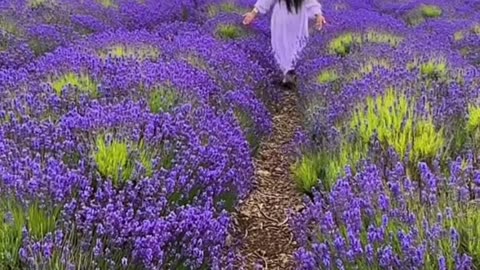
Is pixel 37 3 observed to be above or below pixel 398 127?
above

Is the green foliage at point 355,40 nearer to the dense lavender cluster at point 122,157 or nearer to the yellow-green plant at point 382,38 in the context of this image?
the yellow-green plant at point 382,38

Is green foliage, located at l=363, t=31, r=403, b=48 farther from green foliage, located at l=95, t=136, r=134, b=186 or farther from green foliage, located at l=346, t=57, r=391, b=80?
green foliage, located at l=95, t=136, r=134, b=186

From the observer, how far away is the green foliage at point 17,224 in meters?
2.05

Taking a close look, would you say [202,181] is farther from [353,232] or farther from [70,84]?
[70,84]

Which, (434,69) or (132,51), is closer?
(434,69)

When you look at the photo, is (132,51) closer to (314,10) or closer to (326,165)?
(326,165)

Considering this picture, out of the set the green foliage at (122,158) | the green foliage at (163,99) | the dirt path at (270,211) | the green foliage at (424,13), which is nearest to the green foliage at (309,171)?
the dirt path at (270,211)

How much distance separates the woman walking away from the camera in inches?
276

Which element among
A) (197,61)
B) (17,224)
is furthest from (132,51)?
(17,224)

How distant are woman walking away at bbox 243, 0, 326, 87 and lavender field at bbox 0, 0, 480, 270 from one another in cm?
82

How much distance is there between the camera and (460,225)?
2146mm

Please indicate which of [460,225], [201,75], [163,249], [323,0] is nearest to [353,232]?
[460,225]

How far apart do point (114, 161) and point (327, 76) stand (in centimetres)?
281

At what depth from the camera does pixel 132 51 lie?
5.01m
